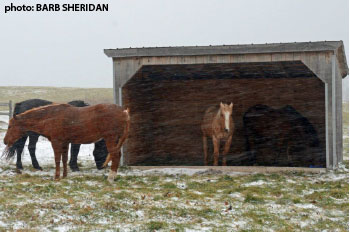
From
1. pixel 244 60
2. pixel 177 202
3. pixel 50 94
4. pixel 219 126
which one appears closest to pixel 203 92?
pixel 219 126

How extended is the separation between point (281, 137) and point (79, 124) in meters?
7.49

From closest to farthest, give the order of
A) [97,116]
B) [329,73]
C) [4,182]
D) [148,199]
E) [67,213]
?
[67,213] → [148,199] → [4,182] → [97,116] → [329,73]

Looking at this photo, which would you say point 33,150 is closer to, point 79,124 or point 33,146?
point 33,146

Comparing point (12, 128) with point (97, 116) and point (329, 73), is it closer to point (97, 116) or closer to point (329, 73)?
point (97, 116)

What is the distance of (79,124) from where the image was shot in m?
9.75

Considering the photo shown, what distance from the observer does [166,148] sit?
15.5 meters

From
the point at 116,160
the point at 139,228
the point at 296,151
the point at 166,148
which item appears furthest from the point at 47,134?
the point at 296,151

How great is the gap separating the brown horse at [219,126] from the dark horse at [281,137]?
1.76 m

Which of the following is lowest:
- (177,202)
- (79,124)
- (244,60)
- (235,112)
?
(177,202)

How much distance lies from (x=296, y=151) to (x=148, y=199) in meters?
8.05

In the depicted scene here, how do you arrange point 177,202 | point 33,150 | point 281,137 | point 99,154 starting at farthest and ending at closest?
point 281,137 < point 99,154 < point 33,150 < point 177,202

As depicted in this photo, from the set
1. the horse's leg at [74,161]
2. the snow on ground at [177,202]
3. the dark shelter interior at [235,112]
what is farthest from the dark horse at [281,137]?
the horse's leg at [74,161]

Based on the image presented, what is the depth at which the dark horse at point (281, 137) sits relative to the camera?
13.7m

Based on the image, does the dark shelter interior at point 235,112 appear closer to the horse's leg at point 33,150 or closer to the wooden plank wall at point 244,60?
the wooden plank wall at point 244,60
